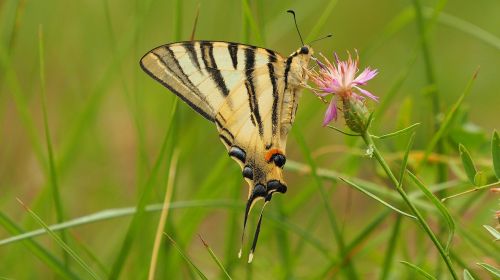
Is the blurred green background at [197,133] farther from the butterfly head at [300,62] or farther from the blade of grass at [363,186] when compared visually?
the butterfly head at [300,62]

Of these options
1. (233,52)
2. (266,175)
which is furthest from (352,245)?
(233,52)

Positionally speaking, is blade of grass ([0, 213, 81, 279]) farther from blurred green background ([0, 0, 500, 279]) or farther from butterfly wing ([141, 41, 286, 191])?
butterfly wing ([141, 41, 286, 191])

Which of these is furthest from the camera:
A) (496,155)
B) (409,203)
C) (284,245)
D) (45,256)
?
(284,245)

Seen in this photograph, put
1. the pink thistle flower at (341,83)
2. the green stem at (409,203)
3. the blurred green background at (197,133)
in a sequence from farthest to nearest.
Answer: the blurred green background at (197,133), the pink thistle flower at (341,83), the green stem at (409,203)

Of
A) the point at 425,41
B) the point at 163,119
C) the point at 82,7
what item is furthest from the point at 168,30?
the point at 425,41

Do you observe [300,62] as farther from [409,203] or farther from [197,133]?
[197,133]

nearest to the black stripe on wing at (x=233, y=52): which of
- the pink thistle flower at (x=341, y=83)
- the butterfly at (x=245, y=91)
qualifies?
the butterfly at (x=245, y=91)

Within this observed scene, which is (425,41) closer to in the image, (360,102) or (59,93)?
(360,102)
